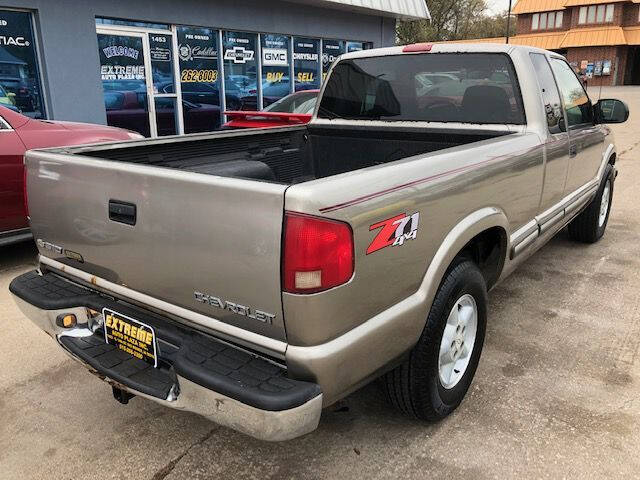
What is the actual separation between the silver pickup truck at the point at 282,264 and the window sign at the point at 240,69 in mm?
9072

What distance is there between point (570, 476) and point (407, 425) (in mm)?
746

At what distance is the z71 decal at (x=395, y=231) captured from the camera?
203cm

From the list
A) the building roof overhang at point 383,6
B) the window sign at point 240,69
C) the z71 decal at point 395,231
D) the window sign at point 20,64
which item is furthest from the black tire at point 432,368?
the building roof overhang at point 383,6

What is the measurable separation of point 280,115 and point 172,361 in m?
5.43

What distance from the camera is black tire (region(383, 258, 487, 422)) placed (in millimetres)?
2451

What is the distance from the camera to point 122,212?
2.27m

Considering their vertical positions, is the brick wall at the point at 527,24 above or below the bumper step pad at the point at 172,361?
above

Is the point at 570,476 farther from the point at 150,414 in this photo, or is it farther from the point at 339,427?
the point at 150,414

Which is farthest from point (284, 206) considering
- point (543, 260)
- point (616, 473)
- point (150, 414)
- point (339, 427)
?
point (543, 260)

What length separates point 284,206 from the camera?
1849 mm

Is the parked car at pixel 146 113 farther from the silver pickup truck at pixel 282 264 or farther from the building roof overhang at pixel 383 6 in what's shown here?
the silver pickup truck at pixel 282 264

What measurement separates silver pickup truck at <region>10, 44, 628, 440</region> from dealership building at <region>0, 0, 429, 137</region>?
5.98 m

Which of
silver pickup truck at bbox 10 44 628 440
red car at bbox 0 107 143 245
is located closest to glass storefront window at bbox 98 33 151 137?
red car at bbox 0 107 143 245

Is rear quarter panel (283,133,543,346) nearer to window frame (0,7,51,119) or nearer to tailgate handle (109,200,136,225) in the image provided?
tailgate handle (109,200,136,225)
